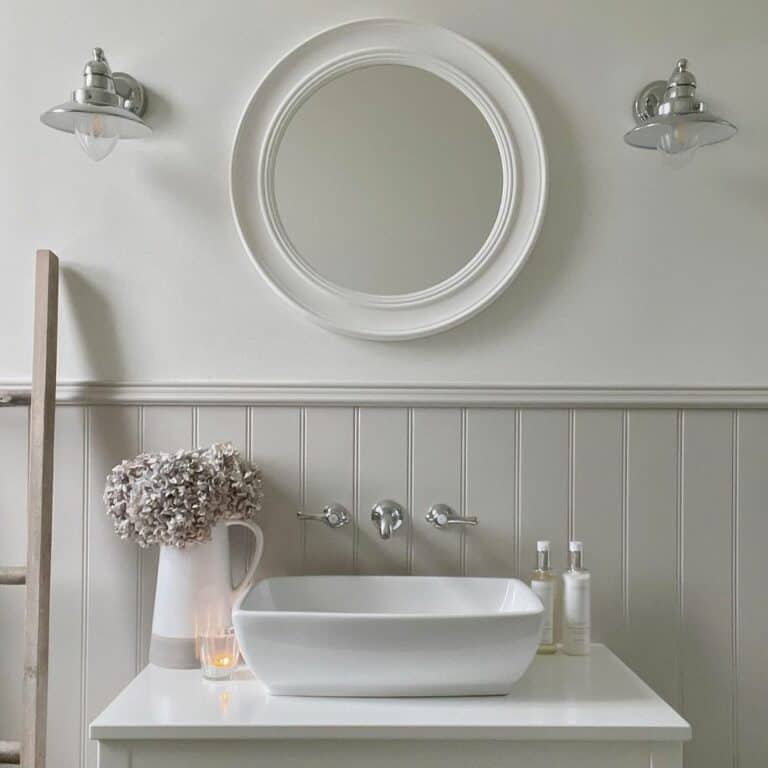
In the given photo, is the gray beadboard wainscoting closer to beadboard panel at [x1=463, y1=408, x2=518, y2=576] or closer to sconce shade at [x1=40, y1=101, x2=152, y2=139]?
beadboard panel at [x1=463, y1=408, x2=518, y2=576]

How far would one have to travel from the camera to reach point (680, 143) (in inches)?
63.1

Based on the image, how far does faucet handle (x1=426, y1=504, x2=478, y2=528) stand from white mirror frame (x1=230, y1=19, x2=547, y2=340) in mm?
318

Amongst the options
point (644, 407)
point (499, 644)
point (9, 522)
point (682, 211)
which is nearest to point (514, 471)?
point (644, 407)

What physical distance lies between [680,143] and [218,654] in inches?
45.2

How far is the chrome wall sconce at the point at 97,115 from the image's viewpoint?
154 cm

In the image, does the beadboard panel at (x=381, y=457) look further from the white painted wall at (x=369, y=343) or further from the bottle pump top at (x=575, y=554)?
the bottle pump top at (x=575, y=554)

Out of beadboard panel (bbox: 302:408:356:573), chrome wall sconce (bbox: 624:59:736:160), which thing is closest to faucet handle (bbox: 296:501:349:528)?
beadboard panel (bbox: 302:408:356:573)

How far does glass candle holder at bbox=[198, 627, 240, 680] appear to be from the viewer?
1429 millimetres

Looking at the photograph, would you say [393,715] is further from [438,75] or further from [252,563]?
[438,75]

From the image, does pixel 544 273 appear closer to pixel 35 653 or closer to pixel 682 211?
pixel 682 211

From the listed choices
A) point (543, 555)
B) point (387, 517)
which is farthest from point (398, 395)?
point (543, 555)

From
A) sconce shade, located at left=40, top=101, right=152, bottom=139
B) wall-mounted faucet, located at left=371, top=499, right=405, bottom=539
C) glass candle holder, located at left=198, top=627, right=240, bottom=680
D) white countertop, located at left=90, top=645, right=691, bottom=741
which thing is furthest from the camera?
wall-mounted faucet, located at left=371, top=499, right=405, bottom=539

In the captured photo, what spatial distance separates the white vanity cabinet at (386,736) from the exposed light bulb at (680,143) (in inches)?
36.5

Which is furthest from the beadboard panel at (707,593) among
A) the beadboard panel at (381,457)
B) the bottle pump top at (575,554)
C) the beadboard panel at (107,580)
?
the beadboard panel at (107,580)
